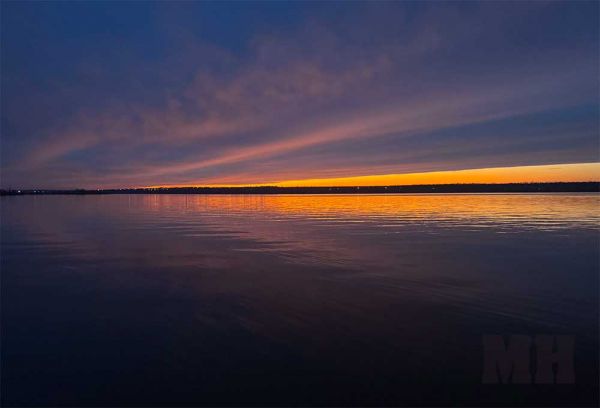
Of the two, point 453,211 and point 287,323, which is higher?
point 453,211

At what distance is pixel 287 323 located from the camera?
854cm

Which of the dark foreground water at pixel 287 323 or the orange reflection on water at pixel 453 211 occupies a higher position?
the orange reflection on water at pixel 453 211

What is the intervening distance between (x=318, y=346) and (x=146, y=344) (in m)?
3.36

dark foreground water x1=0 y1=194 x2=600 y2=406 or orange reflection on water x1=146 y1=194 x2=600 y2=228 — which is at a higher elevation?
orange reflection on water x1=146 y1=194 x2=600 y2=228

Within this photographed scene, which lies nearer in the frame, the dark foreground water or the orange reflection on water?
the dark foreground water

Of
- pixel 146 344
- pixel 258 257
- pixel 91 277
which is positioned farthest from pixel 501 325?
pixel 91 277

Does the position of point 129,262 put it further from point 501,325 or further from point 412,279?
point 501,325

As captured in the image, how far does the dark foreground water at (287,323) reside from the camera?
595cm

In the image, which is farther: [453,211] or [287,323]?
[453,211]

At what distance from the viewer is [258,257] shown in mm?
16500

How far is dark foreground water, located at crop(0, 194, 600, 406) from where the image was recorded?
19.5 feet

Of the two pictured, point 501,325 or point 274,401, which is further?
point 501,325

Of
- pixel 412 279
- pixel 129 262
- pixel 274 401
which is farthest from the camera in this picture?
pixel 129 262

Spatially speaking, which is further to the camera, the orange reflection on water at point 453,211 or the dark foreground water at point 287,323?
the orange reflection on water at point 453,211
